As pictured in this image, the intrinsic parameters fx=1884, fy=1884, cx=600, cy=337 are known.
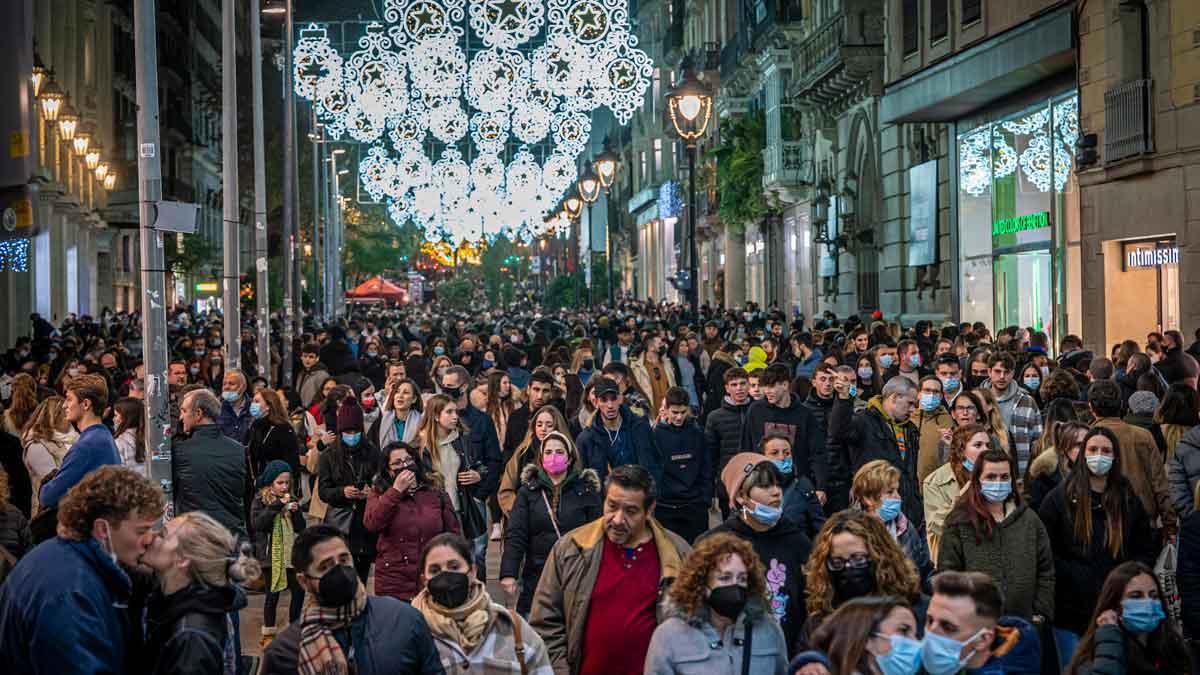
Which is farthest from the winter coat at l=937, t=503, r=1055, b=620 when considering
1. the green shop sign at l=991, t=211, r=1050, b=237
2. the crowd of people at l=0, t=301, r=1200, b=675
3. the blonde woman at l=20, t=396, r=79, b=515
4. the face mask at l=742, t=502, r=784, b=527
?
the green shop sign at l=991, t=211, r=1050, b=237

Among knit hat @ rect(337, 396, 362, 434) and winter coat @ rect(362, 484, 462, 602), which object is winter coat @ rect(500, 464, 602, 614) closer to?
winter coat @ rect(362, 484, 462, 602)

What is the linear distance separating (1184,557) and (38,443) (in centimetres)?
667

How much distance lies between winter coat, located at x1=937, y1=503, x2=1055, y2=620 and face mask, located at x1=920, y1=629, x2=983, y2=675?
2747 mm

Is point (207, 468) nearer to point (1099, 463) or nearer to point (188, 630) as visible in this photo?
point (1099, 463)

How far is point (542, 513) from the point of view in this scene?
987cm

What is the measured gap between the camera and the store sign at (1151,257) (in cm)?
2316

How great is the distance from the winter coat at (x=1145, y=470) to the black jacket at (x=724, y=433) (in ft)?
10.9

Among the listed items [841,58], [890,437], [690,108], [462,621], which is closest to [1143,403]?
[890,437]

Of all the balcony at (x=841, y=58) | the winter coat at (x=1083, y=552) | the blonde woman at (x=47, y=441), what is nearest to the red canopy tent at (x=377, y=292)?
the balcony at (x=841, y=58)

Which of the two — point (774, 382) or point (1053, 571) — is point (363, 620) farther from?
Result: point (774, 382)

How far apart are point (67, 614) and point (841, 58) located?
110 feet

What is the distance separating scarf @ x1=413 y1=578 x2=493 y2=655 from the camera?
6.54 metres

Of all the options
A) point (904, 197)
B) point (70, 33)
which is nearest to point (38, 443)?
point (904, 197)

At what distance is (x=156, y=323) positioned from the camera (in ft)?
46.4
